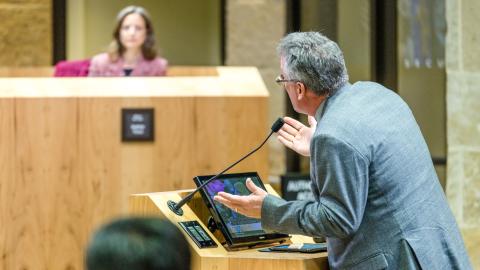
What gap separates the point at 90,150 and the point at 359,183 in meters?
2.62

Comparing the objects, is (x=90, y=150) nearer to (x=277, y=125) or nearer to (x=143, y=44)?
(x=143, y=44)

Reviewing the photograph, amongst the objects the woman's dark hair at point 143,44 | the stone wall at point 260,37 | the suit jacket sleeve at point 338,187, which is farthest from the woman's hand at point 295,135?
the stone wall at point 260,37

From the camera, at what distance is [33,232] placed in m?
5.48

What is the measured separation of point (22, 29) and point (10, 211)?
12.2ft

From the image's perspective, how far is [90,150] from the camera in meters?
5.54

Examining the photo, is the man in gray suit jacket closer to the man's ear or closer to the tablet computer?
the man's ear

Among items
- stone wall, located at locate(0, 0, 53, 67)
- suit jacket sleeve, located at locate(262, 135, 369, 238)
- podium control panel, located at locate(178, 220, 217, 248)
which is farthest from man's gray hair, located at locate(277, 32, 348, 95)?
stone wall, located at locate(0, 0, 53, 67)

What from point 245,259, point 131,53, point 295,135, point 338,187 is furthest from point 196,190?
point 131,53

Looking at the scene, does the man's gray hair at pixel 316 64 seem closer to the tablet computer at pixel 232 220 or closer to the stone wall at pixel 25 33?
the tablet computer at pixel 232 220

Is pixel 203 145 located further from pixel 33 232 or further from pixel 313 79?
pixel 313 79

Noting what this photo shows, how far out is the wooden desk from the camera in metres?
5.47

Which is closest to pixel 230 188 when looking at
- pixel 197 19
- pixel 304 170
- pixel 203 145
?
pixel 203 145

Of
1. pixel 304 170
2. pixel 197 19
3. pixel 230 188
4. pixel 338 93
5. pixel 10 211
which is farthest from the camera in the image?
pixel 197 19

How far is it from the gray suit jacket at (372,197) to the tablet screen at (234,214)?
1.10 ft
